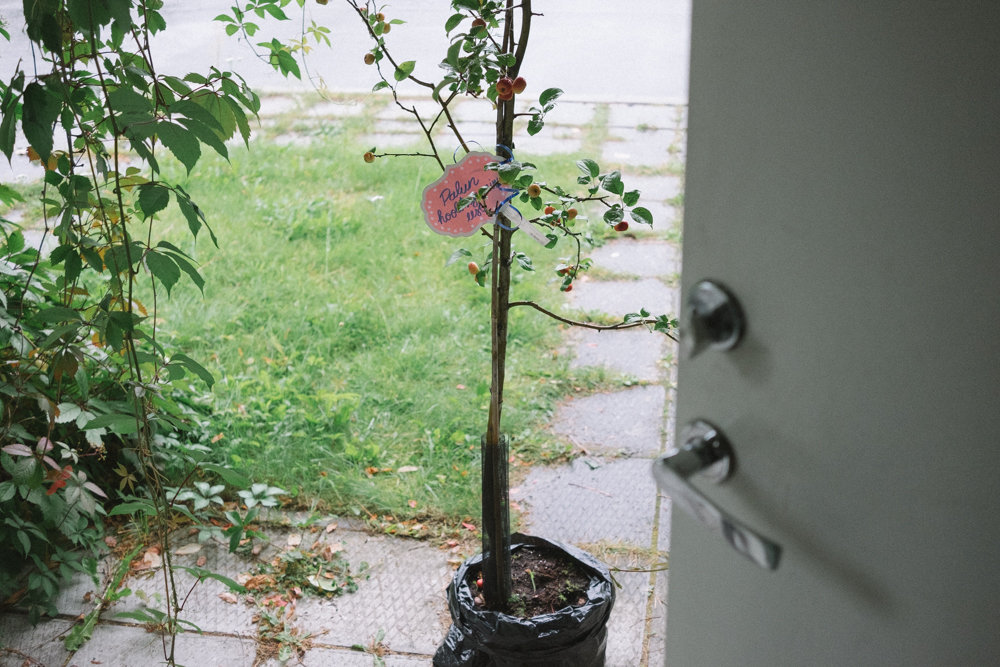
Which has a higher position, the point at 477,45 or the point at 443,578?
the point at 477,45

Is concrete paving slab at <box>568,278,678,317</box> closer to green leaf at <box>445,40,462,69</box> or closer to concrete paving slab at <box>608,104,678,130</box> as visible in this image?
concrete paving slab at <box>608,104,678,130</box>

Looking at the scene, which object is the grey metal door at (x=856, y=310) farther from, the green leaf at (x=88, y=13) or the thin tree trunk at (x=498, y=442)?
the green leaf at (x=88, y=13)

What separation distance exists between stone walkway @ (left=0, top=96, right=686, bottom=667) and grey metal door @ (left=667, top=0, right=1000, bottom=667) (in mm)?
1279

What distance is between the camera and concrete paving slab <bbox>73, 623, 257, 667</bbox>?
1910mm

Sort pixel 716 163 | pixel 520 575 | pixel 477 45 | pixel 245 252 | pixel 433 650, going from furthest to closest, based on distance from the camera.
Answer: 1. pixel 245 252
2. pixel 433 650
3. pixel 520 575
4. pixel 477 45
5. pixel 716 163

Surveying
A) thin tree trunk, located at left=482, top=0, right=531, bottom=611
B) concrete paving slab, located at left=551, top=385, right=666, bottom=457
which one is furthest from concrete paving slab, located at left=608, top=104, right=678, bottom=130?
thin tree trunk, located at left=482, top=0, right=531, bottom=611

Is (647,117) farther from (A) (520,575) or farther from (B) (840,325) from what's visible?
(B) (840,325)

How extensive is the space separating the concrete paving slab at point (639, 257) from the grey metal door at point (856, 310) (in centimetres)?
277

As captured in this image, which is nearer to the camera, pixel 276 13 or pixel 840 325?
pixel 840 325

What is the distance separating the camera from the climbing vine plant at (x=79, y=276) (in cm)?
139

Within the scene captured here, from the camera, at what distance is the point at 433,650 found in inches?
76.5

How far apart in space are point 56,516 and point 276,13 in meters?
1.19

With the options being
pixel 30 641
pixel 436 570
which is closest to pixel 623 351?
pixel 436 570

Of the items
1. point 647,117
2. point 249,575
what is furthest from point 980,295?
point 647,117
